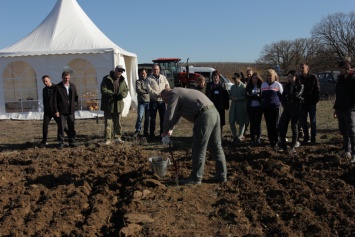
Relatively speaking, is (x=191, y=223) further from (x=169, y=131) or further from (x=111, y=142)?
(x=111, y=142)

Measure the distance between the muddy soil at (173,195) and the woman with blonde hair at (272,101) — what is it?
41cm

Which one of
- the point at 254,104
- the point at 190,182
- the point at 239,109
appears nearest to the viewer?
the point at 190,182

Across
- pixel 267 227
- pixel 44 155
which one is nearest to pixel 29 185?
pixel 44 155

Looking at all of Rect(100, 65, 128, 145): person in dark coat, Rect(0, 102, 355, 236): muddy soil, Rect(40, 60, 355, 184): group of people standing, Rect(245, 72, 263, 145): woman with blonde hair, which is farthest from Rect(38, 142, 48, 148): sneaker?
Rect(245, 72, 263, 145): woman with blonde hair

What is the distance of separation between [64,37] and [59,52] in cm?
115

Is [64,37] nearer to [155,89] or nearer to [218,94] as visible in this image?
[155,89]

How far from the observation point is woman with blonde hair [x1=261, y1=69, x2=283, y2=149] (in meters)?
7.52

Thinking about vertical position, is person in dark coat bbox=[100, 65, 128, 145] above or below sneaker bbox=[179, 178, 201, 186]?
above

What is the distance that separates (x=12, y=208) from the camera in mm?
4824

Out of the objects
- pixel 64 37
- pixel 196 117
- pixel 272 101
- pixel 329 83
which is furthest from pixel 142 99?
pixel 329 83

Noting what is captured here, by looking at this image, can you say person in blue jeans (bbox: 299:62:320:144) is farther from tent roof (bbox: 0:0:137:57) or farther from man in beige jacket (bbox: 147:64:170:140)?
tent roof (bbox: 0:0:137:57)

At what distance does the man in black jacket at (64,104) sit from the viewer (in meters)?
8.48

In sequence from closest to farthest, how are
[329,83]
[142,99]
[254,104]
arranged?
1. [254,104]
2. [142,99]
3. [329,83]

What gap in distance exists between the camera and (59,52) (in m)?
13.7
